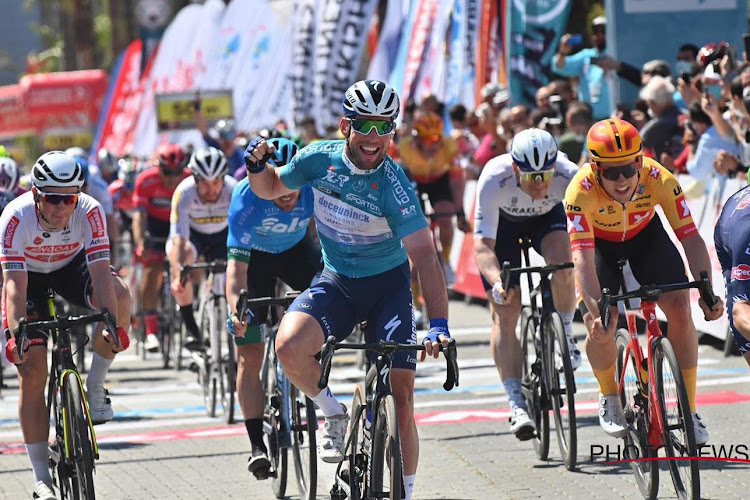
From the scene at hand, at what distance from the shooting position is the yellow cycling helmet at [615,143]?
279 inches

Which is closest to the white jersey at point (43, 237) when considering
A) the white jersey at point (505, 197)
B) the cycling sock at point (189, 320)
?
the white jersey at point (505, 197)

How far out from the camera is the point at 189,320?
470 inches

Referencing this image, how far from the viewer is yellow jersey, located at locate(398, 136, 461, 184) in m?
15.4

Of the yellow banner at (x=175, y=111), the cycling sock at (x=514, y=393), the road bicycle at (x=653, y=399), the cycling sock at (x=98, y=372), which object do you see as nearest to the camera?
the road bicycle at (x=653, y=399)

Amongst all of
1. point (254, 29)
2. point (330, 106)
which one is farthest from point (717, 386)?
point (254, 29)

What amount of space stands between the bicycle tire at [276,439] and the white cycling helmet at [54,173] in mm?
1717

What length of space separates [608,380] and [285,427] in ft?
6.16

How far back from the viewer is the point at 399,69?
23.8 metres

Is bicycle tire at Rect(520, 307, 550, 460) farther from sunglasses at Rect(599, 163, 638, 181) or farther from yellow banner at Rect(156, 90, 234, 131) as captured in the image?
yellow banner at Rect(156, 90, 234, 131)

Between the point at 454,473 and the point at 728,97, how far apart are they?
5.83 m

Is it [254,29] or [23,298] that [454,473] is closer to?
[23,298]

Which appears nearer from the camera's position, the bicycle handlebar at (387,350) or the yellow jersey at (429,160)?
the bicycle handlebar at (387,350)

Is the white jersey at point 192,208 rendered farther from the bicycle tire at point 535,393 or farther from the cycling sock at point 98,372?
the cycling sock at point 98,372

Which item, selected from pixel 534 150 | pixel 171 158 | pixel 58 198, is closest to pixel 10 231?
pixel 58 198
